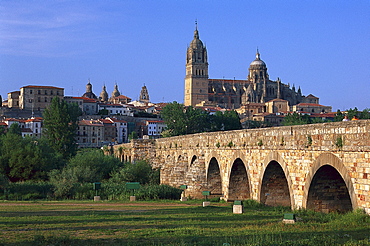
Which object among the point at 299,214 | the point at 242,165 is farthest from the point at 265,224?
the point at 242,165

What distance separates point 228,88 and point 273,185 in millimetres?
173970

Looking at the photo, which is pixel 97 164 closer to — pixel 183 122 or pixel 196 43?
pixel 183 122

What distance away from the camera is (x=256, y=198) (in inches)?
852

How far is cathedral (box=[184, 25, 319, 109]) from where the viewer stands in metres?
185

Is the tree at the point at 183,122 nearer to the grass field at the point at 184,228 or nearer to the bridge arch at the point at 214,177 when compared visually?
the bridge arch at the point at 214,177

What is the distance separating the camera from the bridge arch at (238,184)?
25.0 metres

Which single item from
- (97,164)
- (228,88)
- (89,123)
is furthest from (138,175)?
(228,88)

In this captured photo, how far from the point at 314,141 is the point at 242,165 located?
8567mm

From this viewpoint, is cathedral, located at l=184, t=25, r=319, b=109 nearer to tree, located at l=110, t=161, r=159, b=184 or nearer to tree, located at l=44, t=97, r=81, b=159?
tree, located at l=44, t=97, r=81, b=159

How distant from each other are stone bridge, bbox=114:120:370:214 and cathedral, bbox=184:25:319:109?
14762cm

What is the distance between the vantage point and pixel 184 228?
52.1 feet

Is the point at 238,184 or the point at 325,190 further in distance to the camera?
the point at 238,184

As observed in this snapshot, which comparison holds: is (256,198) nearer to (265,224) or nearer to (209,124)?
(265,224)

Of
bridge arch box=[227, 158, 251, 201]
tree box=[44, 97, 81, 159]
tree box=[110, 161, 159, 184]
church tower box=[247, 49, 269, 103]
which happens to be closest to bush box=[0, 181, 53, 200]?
tree box=[110, 161, 159, 184]
